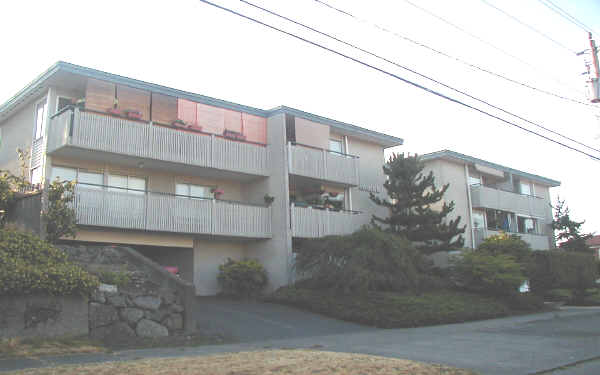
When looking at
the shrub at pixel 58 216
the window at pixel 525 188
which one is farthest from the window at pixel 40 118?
the window at pixel 525 188

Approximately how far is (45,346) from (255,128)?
14220 millimetres

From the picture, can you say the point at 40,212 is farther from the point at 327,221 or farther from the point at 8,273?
the point at 327,221

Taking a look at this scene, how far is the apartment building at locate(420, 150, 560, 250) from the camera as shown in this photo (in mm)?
31688

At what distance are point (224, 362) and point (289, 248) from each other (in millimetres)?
12826

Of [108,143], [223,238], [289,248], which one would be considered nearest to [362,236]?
[289,248]

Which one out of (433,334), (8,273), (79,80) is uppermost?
(79,80)

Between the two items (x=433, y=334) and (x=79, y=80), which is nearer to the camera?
(x=433, y=334)

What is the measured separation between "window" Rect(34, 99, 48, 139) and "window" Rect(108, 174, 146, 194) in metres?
2.83

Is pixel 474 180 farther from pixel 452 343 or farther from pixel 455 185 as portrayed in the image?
pixel 452 343

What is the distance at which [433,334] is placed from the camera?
15148 millimetres

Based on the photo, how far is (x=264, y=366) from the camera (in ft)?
29.7

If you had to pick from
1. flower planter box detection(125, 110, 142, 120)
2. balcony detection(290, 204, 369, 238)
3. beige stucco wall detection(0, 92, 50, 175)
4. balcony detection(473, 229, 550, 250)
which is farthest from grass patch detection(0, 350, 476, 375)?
balcony detection(473, 229, 550, 250)

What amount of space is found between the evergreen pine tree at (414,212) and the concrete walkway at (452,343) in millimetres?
5952

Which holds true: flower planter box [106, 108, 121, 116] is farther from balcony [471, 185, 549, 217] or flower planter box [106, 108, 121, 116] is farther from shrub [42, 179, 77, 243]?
balcony [471, 185, 549, 217]
